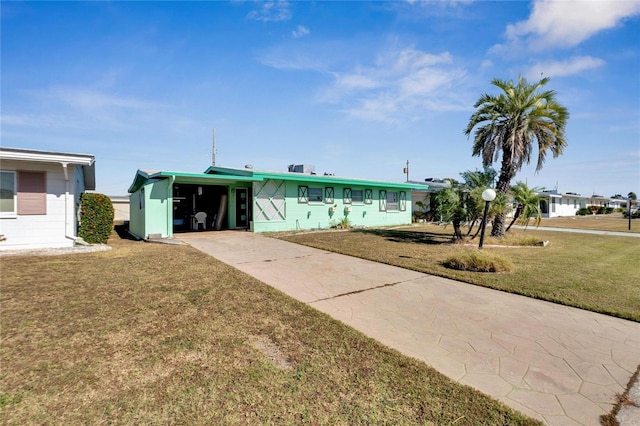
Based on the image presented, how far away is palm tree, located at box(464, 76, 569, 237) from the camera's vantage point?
1189 cm

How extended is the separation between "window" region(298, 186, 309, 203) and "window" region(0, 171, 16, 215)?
10.8 meters

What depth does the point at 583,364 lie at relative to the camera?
2.95m

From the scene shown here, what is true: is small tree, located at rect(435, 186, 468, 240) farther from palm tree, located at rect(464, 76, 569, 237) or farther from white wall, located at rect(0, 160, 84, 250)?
white wall, located at rect(0, 160, 84, 250)

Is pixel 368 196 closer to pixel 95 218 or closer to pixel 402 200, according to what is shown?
pixel 402 200

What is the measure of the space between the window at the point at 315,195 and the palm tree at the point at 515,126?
8.11m

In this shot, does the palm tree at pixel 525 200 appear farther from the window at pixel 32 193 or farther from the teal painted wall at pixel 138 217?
the window at pixel 32 193

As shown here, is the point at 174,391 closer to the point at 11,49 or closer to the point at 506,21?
the point at 506,21

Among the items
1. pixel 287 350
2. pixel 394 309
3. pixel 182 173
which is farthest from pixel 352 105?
pixel 287 350

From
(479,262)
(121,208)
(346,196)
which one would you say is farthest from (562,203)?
(121,208)

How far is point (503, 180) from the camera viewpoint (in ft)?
41.0

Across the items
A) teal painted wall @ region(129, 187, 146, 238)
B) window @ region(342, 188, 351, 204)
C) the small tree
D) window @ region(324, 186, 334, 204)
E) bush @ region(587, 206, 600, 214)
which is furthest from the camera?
bush @ region(587, 206, 600, 214)

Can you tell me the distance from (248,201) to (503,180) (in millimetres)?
12154

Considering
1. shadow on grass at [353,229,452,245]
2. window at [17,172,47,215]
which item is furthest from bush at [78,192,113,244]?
shadow on grass at [353,229,452,245]

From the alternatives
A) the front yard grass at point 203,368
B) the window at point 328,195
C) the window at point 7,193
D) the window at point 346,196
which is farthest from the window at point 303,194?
the front yard grass at point 203,368
